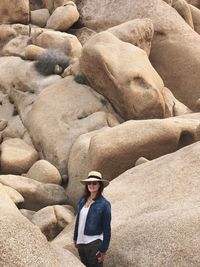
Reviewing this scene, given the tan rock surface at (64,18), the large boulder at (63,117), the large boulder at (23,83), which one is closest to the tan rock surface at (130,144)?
the large boulder at (63,117)

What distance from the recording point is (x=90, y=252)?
281 inches

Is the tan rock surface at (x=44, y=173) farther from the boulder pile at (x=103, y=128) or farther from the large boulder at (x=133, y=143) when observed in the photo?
the large boulder at (x=133, y=143)

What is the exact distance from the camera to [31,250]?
248 inches

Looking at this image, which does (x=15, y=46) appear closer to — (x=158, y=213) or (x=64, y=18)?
(x=64, y=18)

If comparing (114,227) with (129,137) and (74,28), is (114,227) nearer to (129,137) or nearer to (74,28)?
(129,137)

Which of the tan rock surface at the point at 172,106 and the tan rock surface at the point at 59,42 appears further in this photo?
the tan rock surface at the point at 59,42

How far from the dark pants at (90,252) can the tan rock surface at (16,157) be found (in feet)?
30.2

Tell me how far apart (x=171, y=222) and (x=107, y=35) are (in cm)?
1256

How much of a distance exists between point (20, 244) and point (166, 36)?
19818mm

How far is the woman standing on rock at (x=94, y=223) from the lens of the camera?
6.98 meters

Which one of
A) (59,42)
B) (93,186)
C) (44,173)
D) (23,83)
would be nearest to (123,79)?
(44,173)

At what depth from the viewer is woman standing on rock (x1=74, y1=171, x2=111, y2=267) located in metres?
6.98

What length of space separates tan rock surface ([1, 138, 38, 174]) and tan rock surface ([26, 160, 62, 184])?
0.74m

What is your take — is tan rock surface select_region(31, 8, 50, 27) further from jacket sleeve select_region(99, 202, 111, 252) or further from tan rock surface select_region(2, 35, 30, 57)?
jacket sleeve select_region(99, 202, 111, 252)
